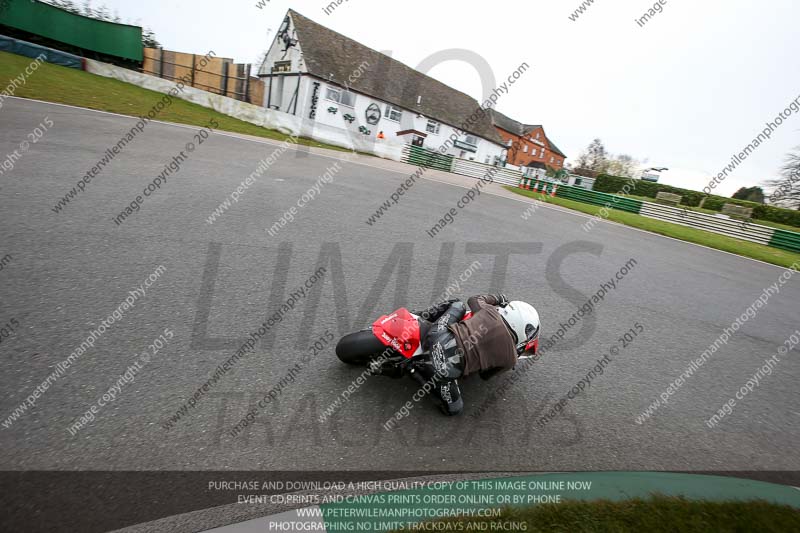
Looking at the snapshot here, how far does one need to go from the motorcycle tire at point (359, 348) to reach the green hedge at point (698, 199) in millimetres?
34742

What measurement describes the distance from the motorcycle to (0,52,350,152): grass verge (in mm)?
16299

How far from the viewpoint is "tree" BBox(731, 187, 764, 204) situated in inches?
1547

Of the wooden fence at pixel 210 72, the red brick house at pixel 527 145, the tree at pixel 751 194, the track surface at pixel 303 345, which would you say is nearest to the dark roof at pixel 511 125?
the red brick house at pixel 527 145

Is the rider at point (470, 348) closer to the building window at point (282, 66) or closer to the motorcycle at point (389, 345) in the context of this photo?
the motorcycle at point (389, 345)

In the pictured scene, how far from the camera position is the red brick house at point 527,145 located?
Answer: 64062mm

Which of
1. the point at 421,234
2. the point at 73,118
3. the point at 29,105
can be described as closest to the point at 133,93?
the point at 29,105

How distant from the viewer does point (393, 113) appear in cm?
3278

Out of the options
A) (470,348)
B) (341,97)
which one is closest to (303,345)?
(470,348)

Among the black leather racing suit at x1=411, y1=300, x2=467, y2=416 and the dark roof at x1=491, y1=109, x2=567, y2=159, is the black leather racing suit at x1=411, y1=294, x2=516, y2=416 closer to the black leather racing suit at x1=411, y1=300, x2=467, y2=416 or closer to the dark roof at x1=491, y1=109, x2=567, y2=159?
the black leather racing suit at x1=411, y1=300, x2=467, y2=416

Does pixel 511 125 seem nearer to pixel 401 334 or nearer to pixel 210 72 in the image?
pixel 210 72

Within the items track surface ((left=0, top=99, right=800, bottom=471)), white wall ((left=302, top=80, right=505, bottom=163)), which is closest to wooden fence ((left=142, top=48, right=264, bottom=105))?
white wall ((left=302, top=80, right=505, bottom=163))

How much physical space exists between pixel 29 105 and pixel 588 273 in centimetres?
1659

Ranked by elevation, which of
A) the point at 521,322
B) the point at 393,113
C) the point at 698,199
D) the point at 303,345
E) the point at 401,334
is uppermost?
the point at 393,113

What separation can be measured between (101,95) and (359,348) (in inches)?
812
